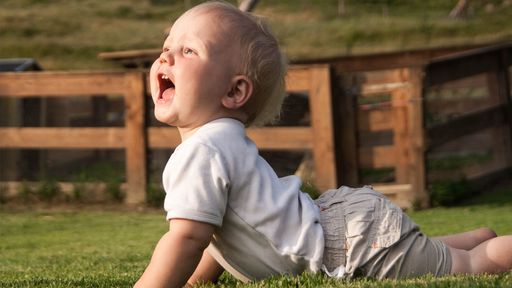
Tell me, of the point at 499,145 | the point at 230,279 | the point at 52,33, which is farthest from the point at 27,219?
the point at 52,33

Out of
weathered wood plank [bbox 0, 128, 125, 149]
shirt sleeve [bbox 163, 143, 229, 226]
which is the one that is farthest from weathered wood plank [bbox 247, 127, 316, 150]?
shirt sleeve [bbox 163, 143, 229, 226]

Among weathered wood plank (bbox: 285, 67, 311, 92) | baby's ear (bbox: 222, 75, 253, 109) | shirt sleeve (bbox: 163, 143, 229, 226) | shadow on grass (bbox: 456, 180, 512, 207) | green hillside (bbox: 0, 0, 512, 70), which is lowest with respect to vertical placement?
green hillside (bbox: 0, 0, 512, 70)

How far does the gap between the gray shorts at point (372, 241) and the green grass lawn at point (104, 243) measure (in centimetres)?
13

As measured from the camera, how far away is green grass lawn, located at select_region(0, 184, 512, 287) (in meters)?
3.88

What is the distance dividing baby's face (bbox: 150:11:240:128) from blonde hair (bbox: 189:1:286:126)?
4cm

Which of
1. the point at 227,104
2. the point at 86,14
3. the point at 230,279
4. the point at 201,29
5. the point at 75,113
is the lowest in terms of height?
the point at 86,14

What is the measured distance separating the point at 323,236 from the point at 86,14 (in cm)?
3555

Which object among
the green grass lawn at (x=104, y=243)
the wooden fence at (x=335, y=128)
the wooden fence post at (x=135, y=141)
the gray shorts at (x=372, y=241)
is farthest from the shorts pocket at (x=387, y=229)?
the wooden fence post at (x=135, y=141)

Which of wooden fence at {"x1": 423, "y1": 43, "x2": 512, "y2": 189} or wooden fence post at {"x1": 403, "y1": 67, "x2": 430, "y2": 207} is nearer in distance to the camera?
wooden fence post at {"x1": 403, "y1": 67, "x2": 430, "y2": 207}

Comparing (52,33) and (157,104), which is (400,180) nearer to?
(157,104)

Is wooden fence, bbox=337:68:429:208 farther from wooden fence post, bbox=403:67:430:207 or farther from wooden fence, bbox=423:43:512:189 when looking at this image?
wooden fence, bbox=423:43:512:189

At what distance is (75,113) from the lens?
46.1ft

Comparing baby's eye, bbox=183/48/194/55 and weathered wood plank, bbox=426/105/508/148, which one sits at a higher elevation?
baby's eye, bbox=183/48/194/55

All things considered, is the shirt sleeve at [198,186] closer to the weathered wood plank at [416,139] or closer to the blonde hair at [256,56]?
the blonde hair at [256,56]
